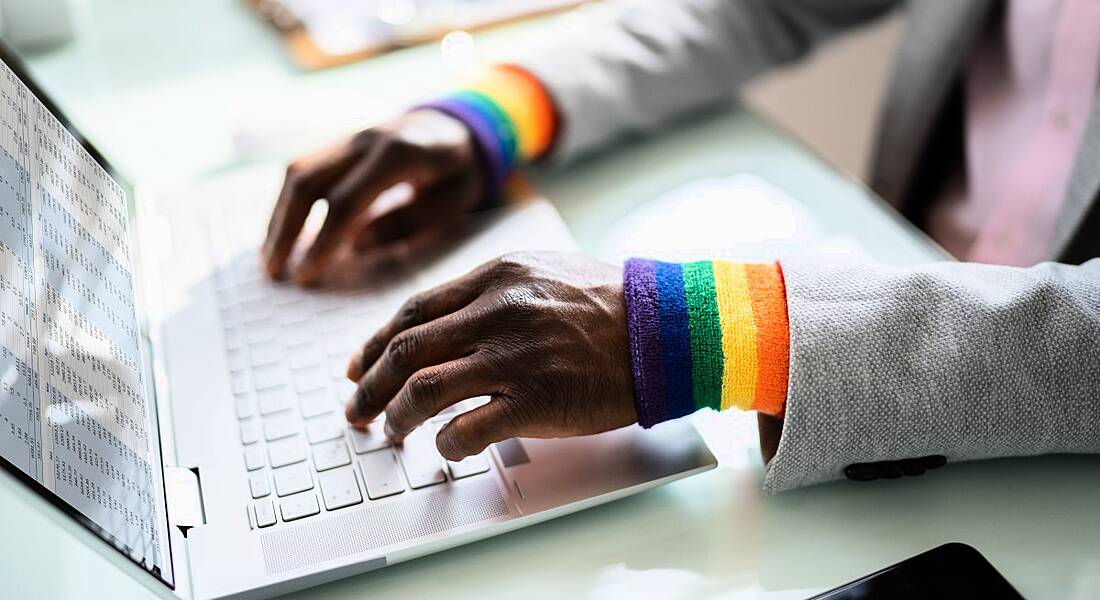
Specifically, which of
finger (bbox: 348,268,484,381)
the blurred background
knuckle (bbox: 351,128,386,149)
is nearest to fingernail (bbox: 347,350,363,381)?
finger (bbox: 348,268,484,381)

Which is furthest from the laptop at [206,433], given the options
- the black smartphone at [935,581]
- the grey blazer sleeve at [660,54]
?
the grey blazer sleeve at [660,54]

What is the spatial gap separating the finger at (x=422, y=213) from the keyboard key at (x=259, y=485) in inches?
9.4

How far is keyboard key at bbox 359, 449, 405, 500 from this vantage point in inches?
22.6

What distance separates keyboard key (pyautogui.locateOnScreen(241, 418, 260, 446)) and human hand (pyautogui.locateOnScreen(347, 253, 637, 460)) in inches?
2.5

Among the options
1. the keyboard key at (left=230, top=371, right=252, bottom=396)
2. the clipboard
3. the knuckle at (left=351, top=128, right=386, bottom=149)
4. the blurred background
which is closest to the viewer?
the keyboard key at (left=230, top=371, right=252, bottom=396)

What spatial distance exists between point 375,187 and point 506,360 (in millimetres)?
252

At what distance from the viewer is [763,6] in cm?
93

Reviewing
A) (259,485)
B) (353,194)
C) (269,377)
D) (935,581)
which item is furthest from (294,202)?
(935,581)

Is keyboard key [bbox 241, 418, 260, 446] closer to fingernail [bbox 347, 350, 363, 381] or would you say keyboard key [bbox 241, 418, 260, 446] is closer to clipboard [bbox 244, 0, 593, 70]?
fingernail [bbox 347, 350, 363, 381]

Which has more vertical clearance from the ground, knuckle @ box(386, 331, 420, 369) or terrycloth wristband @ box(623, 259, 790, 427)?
knuckle @ box(386, 331, 420, 369)

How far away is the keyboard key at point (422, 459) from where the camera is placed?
0.58m

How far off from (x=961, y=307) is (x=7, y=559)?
0.56m

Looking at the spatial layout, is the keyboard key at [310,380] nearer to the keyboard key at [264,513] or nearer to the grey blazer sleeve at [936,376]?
the keyboard key at [264,513]

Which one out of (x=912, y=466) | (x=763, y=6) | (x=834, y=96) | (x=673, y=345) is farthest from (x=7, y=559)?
(x=834, y=96)
